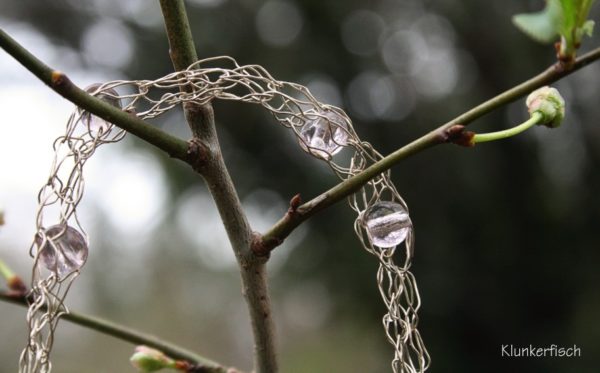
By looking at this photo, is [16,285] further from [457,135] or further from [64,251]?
[457,135]

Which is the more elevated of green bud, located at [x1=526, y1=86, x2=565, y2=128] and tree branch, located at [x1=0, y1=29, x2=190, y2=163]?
green bud, located at [x1=526, y1=86, x2=565, y2=128]

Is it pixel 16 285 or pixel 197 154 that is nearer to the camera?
pixel 197 154

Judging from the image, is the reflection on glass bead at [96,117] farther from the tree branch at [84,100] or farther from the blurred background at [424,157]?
the blurred background at [424,157]

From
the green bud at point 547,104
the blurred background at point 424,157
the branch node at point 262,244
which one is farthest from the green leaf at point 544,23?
the blurred background at point 424,157

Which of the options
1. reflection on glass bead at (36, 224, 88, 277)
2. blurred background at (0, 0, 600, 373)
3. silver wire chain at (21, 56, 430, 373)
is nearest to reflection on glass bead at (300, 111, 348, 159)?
silver wire chain at (21, 56, 430, 373)

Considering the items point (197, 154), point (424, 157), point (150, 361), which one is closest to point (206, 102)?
point (197, 154)

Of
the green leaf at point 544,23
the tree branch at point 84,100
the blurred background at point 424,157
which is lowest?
the tree branch at point 84,100

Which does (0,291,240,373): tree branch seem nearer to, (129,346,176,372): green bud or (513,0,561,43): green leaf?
(129,346,176,372): green bud
